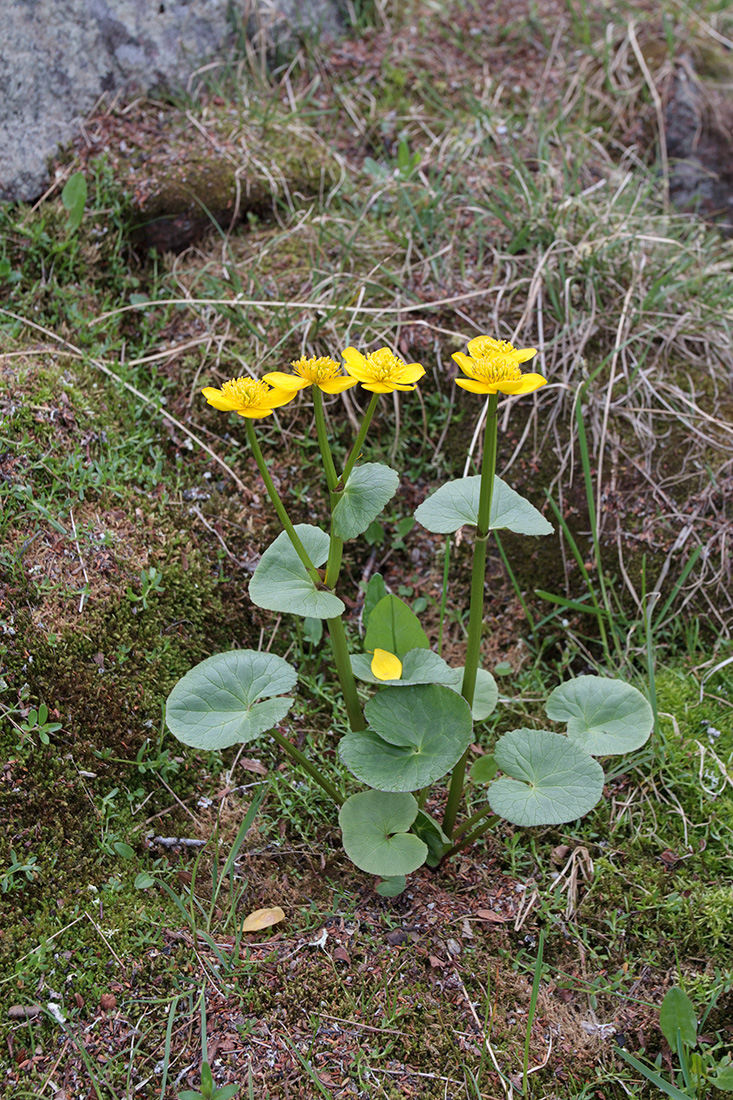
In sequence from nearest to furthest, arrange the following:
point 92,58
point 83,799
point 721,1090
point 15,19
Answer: point 721,1090 → point 83,799 → point 15,19 → point 92,58

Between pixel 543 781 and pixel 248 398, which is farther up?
pixel 248 398

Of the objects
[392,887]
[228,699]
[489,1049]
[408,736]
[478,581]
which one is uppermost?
[478,581]

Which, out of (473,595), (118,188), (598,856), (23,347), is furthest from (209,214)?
(598,856)

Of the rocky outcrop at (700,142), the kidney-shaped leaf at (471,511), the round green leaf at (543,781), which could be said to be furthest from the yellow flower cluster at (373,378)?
the rocky outcrop at (700,142)

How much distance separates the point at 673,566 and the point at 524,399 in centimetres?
74

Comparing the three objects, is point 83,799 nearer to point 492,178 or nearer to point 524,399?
point 524,399

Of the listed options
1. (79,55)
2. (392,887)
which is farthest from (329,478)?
(79,55)

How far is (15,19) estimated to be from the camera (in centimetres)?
260

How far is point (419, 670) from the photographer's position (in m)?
1.69

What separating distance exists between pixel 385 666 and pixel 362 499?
1.22 ft

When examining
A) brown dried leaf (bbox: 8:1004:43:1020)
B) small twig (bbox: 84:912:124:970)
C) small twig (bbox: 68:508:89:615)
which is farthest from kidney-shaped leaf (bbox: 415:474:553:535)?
brown dried leaf (bbox: 8:1004:43:1020)

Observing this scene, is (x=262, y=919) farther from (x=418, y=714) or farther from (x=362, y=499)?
(x=362, y=499)

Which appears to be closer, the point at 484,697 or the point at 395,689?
the point at 395,689

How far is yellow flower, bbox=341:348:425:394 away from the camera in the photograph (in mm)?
1450
